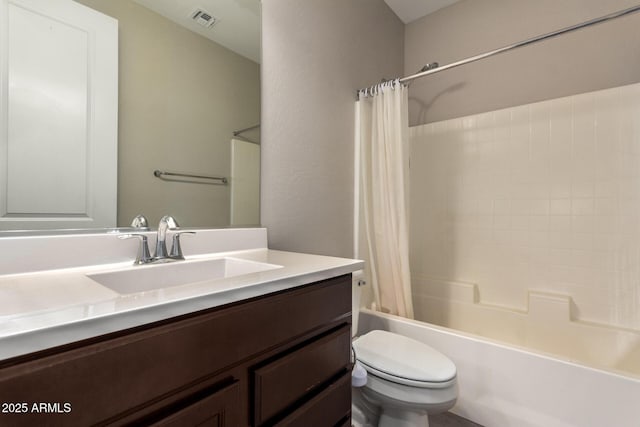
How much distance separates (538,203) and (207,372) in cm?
212

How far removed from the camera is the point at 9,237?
771mm

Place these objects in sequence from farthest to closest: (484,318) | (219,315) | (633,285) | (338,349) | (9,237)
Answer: (484,318) < (633,285) < (338,349) < (9,237) < (219,315)

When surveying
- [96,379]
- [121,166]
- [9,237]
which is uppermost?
[121,166]

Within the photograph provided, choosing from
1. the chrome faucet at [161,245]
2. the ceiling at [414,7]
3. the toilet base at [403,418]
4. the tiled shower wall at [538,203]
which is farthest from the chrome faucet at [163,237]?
the ceiling at [414,7]

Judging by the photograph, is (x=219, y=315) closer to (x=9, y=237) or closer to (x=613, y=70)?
(x=9, y=237)

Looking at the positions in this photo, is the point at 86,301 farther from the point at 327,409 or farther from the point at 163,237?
the point at 327,409

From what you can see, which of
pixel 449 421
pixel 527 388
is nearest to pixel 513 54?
pixel 527 388

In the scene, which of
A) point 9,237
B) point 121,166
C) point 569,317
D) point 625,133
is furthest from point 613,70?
point 9,237

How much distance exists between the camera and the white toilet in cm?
107

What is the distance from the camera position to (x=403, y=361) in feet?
3.86

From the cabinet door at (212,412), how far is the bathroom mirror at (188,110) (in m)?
0.69

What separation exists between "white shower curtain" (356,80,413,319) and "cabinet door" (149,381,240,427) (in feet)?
4.37

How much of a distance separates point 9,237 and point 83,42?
601mm

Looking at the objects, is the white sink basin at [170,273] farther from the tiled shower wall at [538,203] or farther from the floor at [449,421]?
the tiled shower wall at [538,203]
